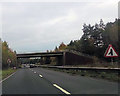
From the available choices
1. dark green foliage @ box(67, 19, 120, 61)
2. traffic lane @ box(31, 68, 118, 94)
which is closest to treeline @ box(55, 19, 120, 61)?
dark green foliage @ box(67, 19, 120, 61)

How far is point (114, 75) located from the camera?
613 inches

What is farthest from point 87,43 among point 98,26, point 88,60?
Answer: point 88,60

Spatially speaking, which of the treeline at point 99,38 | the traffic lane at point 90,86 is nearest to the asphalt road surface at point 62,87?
the traffic lane at point 90,86

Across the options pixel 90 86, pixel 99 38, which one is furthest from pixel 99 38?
pixel 90 86

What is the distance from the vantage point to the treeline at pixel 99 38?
7856 centimetres

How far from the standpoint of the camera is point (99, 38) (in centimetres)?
9981

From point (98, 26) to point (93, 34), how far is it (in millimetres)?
5069

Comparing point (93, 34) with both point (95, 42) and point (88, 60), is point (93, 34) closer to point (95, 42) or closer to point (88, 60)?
point (95, 42)

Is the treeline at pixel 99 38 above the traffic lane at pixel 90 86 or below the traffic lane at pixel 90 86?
above

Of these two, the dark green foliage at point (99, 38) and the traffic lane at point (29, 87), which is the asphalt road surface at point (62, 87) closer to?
the traffic lane at point (29, 87)

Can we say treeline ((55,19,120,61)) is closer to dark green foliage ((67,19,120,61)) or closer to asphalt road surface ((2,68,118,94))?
dark green foliage ((67,19,120,61))

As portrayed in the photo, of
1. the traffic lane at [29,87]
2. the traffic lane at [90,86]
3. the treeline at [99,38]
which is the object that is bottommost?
the traffic lane at [29,87]

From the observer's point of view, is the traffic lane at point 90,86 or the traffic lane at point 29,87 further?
the traffic lane at point 29,87

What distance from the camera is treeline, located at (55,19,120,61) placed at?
258 feet
